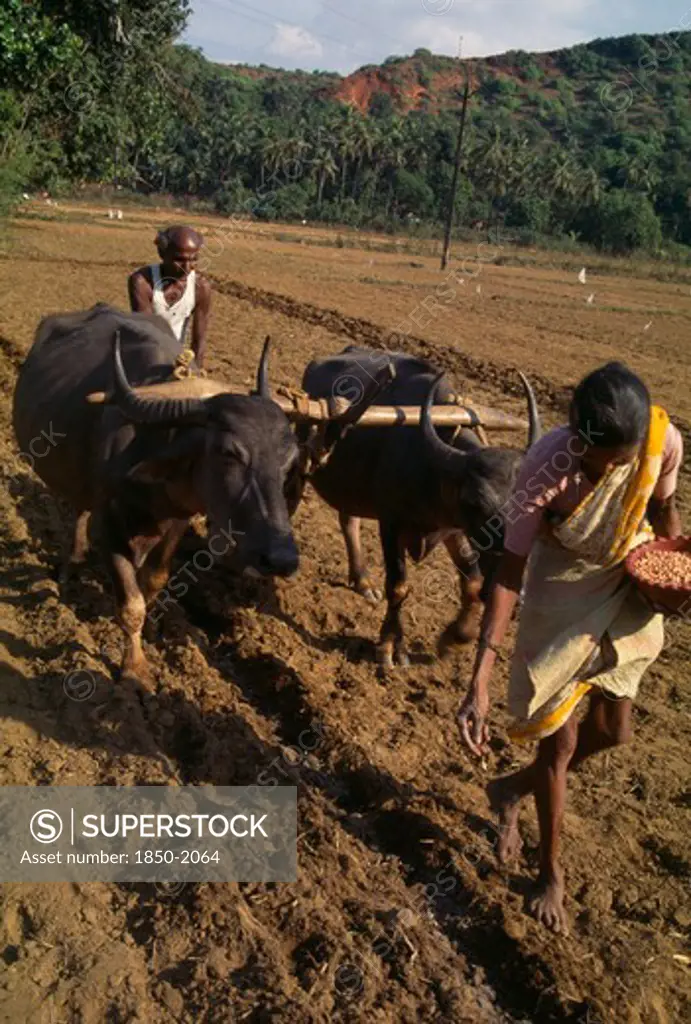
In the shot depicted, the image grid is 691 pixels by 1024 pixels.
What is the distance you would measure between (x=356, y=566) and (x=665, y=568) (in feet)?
13.6

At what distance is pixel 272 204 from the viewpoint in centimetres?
8069

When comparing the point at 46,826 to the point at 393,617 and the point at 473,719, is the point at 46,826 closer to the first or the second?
the point at 473,719

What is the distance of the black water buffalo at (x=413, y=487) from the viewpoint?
545 cm

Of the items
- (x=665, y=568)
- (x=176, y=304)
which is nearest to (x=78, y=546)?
(x=176, y=304)

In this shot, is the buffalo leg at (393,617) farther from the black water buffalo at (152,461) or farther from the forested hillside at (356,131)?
the forested hillside at (356,131)

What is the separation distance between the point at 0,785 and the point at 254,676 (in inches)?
73.9

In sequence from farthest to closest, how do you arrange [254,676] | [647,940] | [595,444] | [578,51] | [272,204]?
[578,51], [272,204], [254,676], [647,940], [595,444]

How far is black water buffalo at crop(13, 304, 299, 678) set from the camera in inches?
185

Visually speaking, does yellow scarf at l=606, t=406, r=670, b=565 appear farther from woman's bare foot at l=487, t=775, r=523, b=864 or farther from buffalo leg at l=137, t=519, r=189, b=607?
buffalo leg at l=137, t=519, r=189, b=607

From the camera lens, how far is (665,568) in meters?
3.48

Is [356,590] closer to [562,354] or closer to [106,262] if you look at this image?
[562,354]

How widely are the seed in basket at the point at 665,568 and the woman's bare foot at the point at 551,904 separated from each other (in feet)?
4.67

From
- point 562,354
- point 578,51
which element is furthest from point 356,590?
point 578,51

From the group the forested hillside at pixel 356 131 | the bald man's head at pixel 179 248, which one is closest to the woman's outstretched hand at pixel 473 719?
the bald man's head at pixel 179 248
